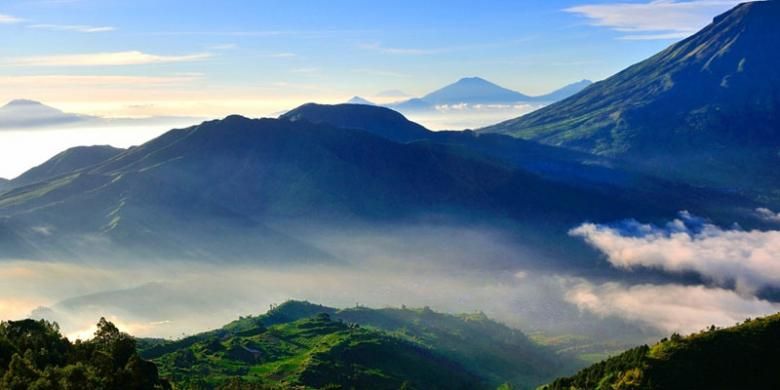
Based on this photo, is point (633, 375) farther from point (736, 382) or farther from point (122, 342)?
point (122, 342)

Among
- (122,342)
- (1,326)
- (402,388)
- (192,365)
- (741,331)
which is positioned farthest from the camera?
(192,365)

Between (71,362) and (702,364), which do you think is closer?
(71,362)

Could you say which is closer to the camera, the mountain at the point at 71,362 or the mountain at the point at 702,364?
the mountain at the point at 71,362

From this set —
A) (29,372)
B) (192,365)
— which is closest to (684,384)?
(29,372)

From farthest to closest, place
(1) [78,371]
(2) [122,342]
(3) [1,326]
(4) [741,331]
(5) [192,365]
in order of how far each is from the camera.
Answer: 1. (5) [192,365]
2. (3) [1,326]
3. (4) [741,331]
4. (2) [122,342]
5. (1) [78,371]

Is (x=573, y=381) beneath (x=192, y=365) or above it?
above
